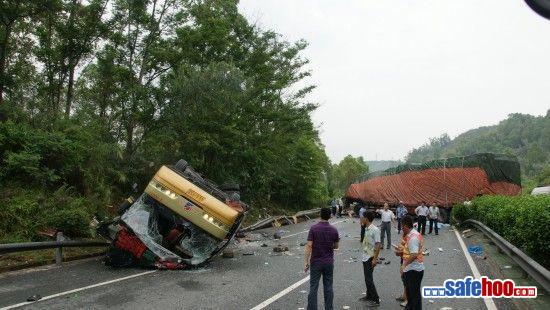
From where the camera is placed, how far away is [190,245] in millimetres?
12055

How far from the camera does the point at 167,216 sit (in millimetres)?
11820

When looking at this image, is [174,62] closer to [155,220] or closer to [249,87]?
[249,87]

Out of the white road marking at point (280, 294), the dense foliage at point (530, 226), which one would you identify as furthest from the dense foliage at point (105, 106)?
the dense foliage at point (530, 226)

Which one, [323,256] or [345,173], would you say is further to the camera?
[345,173]

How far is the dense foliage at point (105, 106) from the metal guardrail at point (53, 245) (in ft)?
4.13

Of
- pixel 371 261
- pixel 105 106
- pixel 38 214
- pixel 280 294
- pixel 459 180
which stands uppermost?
pixel 105 106

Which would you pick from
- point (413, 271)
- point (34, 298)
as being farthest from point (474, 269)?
point (34, 298)

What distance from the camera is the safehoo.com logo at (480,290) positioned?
8172 mm

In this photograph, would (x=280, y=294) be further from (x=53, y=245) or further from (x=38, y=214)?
(x=38, y=214)

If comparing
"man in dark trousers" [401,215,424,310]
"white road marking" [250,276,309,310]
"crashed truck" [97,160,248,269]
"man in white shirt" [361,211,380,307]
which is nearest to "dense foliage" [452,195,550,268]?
"man in white shirt" [361,211,380,307]

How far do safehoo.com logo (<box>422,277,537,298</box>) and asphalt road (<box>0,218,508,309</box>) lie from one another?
18.5 inches

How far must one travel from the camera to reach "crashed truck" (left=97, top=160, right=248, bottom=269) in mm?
10648

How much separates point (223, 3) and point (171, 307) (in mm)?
22498

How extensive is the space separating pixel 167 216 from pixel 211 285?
3212 millimetres
